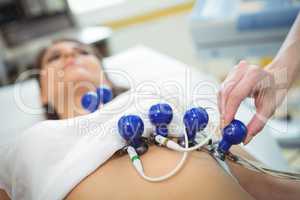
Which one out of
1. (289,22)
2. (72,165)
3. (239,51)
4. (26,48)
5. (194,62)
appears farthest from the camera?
(194,62)

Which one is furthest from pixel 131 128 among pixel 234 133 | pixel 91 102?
pixel 91 102

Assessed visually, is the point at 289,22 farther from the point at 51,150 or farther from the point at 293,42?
the point at 51,150

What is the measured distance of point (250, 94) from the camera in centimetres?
77

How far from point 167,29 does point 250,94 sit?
5.48 ft

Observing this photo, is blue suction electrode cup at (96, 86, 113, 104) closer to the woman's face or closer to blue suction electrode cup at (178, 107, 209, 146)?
the woman's face

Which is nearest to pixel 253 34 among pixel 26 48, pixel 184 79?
pixel 184 79

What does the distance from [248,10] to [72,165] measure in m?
0.86

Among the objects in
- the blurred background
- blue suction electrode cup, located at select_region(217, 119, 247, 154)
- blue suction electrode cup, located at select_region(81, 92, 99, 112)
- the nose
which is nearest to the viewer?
blue suction electrode cup, located at select_region(217, 119, 247, 154)

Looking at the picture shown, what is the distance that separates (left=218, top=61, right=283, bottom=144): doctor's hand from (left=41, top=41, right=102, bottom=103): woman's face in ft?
2.18

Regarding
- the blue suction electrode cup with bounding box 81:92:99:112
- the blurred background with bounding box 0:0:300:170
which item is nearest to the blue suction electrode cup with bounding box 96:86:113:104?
the blue suction electrode cup with bounding box 81:92:99:112

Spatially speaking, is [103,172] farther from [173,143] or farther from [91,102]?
[91,102]

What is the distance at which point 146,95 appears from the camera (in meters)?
0.95

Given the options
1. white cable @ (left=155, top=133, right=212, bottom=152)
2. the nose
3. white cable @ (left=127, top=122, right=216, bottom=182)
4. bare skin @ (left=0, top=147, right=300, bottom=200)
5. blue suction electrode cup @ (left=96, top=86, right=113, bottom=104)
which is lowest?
bare skin @ (left=0, top=147, right=300, bottom=200)

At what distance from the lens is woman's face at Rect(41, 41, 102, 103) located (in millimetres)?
1283
